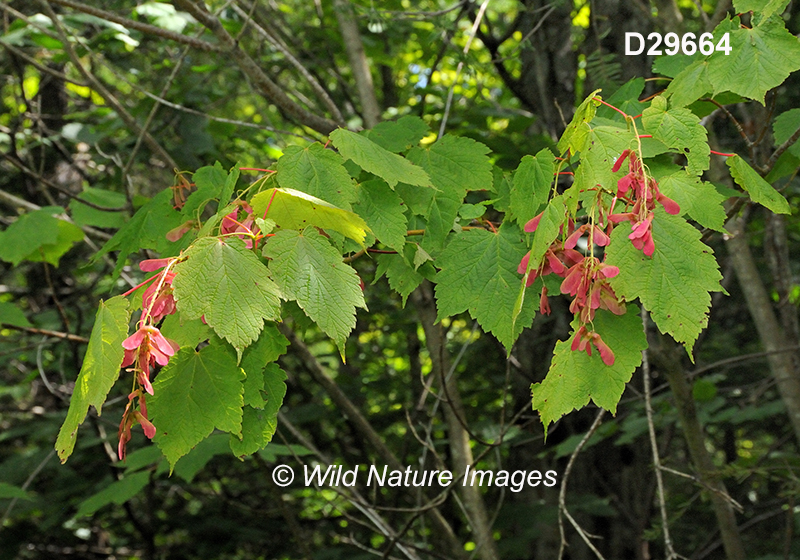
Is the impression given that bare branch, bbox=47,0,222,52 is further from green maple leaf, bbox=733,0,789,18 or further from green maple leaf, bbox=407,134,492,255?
green maple leaf, bbox=733,0,789,18

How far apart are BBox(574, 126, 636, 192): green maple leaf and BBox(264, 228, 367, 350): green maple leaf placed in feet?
1.37

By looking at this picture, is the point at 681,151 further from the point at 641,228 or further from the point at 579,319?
the point at 579,319

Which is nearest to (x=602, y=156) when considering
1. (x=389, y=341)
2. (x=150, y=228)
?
(x=150, y=228)

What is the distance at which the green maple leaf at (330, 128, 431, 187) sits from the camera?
4.34 ft

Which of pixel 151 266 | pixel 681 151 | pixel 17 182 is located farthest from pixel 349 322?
pixel 17 182

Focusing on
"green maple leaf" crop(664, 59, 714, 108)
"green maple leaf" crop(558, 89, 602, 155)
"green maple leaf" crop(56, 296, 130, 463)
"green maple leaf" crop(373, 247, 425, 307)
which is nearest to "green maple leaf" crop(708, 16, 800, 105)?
"green maple leaf" crop(664, 59, 714, 108)

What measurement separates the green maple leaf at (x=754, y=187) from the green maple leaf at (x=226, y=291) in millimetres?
855

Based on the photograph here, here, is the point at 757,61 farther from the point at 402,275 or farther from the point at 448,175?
the point at 402,275

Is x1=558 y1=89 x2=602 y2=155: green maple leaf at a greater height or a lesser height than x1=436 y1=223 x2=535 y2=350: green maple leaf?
greater

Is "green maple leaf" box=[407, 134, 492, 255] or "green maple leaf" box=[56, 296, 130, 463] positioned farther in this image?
"green maple leaf" box=[407, 134, 492, 255]

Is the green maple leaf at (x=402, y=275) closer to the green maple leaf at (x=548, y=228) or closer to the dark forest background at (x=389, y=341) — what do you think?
the green maple leaf at (x=548, y=228)

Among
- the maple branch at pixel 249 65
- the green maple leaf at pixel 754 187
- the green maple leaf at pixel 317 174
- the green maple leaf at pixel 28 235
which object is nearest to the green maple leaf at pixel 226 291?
the green maple leaf at pixel 317 174

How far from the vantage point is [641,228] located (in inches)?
41.6

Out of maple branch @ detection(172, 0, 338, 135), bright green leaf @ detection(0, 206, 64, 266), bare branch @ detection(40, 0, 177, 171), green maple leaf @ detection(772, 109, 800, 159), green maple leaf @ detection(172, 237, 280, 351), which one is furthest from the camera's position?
bright green leaf @ detection(0, 206, 64, 266)
